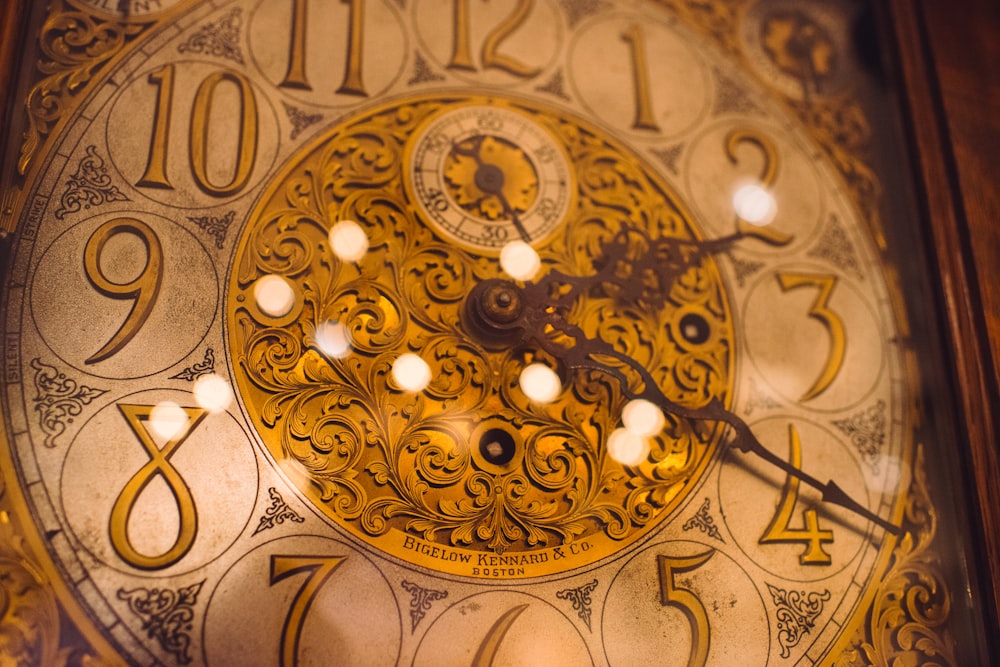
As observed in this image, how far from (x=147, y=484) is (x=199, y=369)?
0.59ft

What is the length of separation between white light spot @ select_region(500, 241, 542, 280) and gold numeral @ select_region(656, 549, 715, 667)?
0.52 meters

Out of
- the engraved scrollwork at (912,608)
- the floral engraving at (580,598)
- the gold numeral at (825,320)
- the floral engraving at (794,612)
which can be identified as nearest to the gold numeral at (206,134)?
the floral engraving at (580,598)

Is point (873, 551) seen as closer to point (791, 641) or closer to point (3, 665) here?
point (791, 641)

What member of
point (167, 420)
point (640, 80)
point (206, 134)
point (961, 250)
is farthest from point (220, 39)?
point (961, 250)

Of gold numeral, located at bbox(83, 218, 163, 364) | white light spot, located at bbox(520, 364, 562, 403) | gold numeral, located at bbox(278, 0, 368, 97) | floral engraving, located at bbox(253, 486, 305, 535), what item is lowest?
floral engraving, located at bbox(253, 486, 305, 535)

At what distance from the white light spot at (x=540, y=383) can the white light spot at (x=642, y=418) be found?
125mm

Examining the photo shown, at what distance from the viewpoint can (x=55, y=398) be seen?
3.60 feet

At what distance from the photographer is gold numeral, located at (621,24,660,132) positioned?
155 centimetres

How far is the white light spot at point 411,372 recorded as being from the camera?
1.25m

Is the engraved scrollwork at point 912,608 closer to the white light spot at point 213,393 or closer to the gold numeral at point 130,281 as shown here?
the white light spot at point 213,393

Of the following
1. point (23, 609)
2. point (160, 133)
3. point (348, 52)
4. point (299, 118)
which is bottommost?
point (23, 609)

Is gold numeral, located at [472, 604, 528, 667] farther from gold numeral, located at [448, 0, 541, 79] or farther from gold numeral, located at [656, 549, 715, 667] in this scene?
gold numeral, located at [448, 0, 541, 79]

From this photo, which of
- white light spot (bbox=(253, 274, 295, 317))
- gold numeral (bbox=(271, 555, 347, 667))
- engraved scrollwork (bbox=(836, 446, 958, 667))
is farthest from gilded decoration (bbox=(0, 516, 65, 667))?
engraved scrollwork (bbox=(836, 446, 958, 667))

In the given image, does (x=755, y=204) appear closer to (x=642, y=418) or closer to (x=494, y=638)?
(x=642, y=418)
